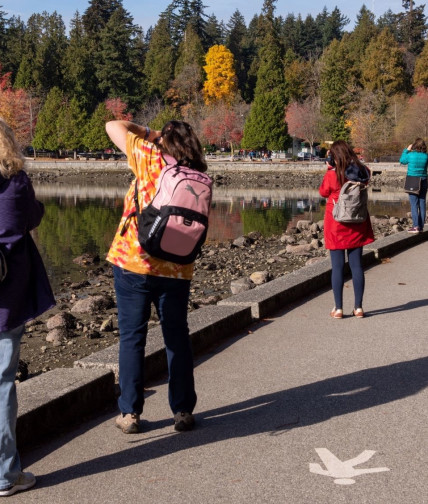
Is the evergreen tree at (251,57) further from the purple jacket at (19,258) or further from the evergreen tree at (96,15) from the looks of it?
the purple jacket at (19,258)

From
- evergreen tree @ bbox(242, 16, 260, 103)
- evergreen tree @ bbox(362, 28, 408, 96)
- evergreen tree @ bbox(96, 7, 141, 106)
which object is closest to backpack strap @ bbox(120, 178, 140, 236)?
evergreen tree @ bbox(362, 28, 408, 96)

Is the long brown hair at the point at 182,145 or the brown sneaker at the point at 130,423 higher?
the long brown hair at the point at 182,145

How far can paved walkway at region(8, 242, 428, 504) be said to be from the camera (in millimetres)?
3572

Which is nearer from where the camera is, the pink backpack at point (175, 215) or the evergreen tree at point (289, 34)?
the pink backpack at point (175, 215)

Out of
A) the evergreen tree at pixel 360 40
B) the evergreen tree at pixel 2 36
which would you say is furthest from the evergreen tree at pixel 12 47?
the evergreen tree at pixel 360 40

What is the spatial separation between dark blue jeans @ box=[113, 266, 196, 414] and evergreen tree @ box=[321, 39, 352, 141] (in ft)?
218

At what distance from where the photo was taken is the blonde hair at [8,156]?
3.42 metres

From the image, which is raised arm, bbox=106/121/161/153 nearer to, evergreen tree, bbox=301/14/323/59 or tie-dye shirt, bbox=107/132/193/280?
tie-dye shirt, bbox=107/132/193/280

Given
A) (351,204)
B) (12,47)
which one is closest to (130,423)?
(351,204)

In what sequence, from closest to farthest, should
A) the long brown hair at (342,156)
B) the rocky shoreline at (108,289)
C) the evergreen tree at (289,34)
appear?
the long brown hair at (342,156)
the rocky shoreline at (108,289)
the evergreen tree at (289,34)

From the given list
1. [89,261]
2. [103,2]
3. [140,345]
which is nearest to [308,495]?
[140,345]

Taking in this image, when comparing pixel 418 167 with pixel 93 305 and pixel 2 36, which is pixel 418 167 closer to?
pixel 93 305

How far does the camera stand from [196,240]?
162 inches

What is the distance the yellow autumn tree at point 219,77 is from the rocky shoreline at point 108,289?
58.8 meters
